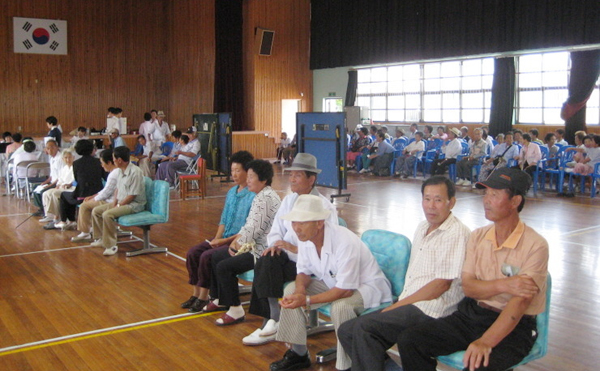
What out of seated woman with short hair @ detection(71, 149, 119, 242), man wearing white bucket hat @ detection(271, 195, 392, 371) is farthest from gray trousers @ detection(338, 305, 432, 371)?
seated woman with short hair @ detection(71, 149, 119, 242)

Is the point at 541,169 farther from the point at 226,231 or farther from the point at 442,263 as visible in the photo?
the point at 442,263

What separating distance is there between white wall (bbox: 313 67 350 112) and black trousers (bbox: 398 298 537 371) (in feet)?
58.8

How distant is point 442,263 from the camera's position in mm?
2869

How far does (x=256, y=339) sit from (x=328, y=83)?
Answer: 1744 cm

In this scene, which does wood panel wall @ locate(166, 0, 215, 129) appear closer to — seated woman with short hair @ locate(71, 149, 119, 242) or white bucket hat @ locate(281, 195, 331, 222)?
seated woman with short hair @ locate(71, 149, 119, 242)

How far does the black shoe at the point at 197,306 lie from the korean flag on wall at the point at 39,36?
581 inches

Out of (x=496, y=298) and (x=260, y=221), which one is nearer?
(x=496, y=298)

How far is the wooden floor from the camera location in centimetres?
373

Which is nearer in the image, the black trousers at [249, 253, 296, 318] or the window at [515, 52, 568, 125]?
the black trousers at [249, 253, 296, 318]

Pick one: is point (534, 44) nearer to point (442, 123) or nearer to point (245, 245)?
point (442, 123)

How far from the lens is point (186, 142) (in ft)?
39.9

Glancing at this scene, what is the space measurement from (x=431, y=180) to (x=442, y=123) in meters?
15.2

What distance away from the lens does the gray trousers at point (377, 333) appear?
2787 millimetres

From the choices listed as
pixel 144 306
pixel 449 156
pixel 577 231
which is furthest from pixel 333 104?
pixel 144 306
